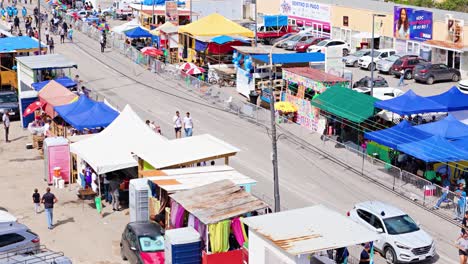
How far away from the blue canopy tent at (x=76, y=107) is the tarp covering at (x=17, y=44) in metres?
12.2

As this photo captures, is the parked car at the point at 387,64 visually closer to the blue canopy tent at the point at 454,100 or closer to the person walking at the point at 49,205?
the blue canopy tent at the point at 454,100

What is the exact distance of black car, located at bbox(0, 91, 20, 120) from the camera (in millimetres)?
41709

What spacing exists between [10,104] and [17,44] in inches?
254

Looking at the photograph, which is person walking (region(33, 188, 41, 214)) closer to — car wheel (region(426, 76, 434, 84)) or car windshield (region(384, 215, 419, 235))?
car windshield (region(384, 215, 419, 235))

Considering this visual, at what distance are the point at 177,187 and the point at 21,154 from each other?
47.7ft

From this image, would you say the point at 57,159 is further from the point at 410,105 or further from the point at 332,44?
the point at 332,44

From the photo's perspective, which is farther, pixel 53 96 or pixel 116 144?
pixel 53 96

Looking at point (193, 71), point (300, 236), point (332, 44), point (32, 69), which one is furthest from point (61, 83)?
point (300, 236)

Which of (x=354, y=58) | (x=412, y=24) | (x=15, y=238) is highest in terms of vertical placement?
(x=412, y=24)

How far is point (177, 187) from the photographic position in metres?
23.5

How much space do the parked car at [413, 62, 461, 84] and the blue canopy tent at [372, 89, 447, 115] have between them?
15.5m

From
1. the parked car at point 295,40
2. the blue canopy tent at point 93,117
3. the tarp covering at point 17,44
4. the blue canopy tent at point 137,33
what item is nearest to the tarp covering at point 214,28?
the blue canopy tent at point 137,33

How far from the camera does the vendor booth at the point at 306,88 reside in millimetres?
37156

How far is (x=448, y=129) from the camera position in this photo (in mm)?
29641
